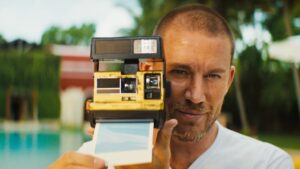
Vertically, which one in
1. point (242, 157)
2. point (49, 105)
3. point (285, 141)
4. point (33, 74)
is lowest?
point (285, 141)

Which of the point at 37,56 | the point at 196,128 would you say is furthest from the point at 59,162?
the point at 37,56

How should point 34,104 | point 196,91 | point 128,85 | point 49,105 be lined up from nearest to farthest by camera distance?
point 128,85, point 196,91, point 49,105, point 34,104

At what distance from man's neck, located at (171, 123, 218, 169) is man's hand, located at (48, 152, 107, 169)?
699 millimetres

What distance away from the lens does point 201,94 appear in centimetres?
183

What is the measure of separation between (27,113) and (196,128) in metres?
31.3

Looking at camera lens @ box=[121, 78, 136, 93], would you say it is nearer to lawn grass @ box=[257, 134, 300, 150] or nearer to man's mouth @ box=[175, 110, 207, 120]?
man's mouth @ box=[175, 110, 207, 120]

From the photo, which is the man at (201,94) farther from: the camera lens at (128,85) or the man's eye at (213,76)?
the camera lens at (128,85)

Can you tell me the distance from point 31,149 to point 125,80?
15.9 metres

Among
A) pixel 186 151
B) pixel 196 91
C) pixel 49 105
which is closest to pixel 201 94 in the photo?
pixel 196 91

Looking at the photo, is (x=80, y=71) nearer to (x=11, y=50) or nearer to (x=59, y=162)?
(x=11, y=50)

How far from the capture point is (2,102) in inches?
1257

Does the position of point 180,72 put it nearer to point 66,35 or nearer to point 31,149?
point 31,149

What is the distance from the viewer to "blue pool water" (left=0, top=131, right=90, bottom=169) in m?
13.4

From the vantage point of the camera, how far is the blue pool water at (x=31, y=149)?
1336cm
